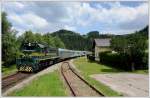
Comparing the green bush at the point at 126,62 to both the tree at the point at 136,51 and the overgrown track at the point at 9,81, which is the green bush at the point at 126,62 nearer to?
the tree at the point at 136,51

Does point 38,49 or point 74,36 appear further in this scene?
point 74,36

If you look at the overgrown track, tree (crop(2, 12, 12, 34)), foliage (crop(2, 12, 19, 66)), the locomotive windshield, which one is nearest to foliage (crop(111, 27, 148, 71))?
the locomotive windshield

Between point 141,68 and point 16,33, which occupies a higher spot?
point 16,33

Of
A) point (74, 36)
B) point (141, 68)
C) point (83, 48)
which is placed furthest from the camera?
point (83, 48)

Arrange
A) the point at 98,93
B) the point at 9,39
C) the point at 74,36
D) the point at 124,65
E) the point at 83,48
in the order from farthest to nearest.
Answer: the point at 83,48, the point at 74,36, the point at 9,39, the point at 124,65, the point at 98,93

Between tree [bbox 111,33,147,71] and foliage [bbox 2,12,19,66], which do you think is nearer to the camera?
tree [bbox 111,33,147,71]

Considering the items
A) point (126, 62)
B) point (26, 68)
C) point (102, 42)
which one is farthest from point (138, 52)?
point (102, 42)

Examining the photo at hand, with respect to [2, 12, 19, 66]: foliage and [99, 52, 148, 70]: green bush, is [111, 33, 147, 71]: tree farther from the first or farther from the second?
[2, 12, 19, 66]: foliage

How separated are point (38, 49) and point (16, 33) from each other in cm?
1626

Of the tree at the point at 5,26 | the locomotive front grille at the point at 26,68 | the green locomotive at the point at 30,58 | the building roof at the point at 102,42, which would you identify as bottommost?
the locomotive front grille at the point at 26,68

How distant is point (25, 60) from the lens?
29703 millimetres

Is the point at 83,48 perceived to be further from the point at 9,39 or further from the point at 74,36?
the point at 9,39

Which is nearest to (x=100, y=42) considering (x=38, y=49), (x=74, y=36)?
(x=74, y=36)

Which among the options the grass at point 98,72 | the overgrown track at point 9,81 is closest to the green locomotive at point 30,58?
the overgrown track at point 9,81
